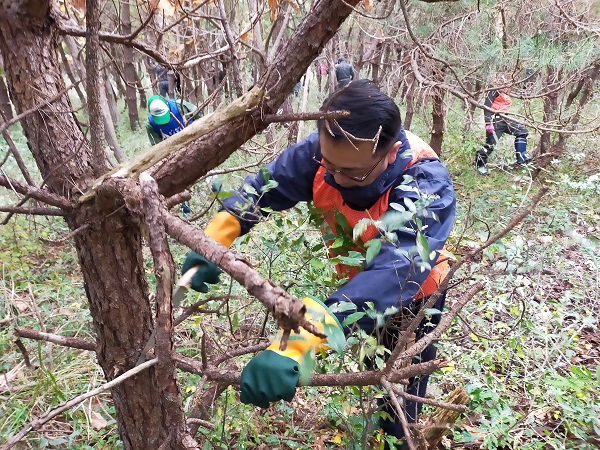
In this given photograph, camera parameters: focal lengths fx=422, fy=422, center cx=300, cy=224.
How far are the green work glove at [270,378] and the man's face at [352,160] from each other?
0.73 m

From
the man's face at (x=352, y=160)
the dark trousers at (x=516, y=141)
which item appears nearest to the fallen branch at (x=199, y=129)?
the man's face at (x=352, y=160)

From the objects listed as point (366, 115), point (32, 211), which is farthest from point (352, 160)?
point (32, 211)

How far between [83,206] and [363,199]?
1.00 metres

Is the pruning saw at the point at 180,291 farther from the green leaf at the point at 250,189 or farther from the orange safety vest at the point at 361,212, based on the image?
the orange safety vest at the point at 361,212

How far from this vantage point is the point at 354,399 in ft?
6.06

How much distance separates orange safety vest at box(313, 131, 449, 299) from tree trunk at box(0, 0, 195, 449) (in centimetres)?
82

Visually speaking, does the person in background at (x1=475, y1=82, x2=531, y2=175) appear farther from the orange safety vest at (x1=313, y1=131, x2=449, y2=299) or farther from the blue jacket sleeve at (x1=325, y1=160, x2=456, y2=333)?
the blue jacket sleeve at (x1=325, y1=160, x2=456, y2=333)

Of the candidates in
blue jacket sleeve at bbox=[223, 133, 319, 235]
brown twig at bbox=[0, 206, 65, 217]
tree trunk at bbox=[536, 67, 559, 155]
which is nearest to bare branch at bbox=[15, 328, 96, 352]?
brown twig at bbox=[0, 206, 65, 217]

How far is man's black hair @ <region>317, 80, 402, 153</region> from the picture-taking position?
149cm

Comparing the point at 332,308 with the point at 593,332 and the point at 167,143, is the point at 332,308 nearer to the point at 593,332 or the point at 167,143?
the point at 167,143

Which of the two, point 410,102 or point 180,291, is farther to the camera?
point 410,102

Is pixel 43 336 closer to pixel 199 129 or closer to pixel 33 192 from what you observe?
pixel 33 192

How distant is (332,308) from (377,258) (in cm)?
31

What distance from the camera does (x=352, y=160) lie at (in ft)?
4.95
